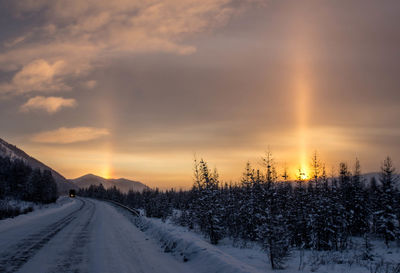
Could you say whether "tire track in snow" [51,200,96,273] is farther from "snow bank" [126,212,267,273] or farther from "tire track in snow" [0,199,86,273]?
"snow bank" [126,212,267,273]

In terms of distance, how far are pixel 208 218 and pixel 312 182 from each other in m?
26.1

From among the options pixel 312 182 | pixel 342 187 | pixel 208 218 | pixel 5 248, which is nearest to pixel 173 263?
pixel 5 248

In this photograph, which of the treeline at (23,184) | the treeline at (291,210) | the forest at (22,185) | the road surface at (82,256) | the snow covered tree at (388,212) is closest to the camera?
the road surface at (82,256)

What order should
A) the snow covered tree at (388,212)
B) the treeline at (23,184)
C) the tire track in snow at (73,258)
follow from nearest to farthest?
the tire track in snow at (73,258) → the snow covered tree at (388,212) → the treeline at (23,184)

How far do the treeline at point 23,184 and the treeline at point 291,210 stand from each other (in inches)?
1470

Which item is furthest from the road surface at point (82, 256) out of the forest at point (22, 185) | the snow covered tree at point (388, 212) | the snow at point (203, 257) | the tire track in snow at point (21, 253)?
the forest at point (22, 185)

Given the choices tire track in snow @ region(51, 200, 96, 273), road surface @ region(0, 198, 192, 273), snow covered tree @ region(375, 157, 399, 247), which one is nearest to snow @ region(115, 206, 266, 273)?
road surface @ region(0, 198, 192, 273)

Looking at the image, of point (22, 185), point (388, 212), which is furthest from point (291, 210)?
point (22, 185)

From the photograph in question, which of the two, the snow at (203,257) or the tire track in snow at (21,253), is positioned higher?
the snow at (203,257)

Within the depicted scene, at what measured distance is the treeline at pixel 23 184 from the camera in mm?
81688

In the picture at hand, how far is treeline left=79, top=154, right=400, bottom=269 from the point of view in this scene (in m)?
13.4

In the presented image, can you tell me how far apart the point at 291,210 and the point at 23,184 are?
85.9 m

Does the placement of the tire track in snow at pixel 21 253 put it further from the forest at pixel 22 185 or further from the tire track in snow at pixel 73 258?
the forest at pixel 22 185

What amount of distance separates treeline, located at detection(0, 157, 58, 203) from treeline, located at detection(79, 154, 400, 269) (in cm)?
3733
